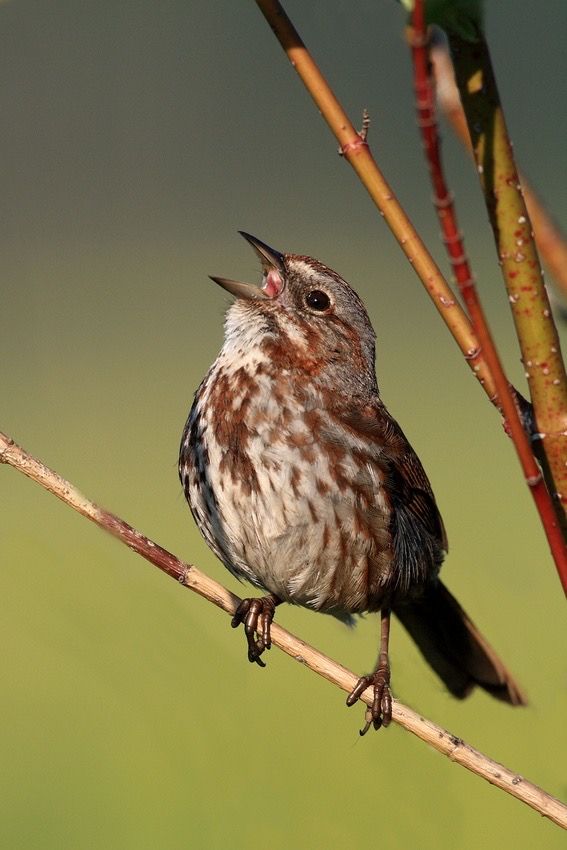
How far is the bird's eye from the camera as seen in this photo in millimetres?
2783

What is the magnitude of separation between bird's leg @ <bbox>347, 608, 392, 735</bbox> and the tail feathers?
0.12m

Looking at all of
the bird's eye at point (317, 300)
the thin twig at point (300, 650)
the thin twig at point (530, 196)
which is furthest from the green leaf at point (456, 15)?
the bird's eye at point (317, 300)

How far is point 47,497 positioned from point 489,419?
215 centimetres

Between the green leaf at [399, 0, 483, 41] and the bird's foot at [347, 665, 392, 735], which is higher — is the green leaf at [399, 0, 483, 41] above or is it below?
above

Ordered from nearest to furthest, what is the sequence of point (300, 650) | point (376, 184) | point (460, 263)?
point (460, 263)
point (376, 184)
point (300, 650)

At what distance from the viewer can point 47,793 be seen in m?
3.03

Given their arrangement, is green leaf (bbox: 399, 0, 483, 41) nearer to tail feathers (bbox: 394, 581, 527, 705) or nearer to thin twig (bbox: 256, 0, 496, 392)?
thin twig (bbox: 256, 0, 496, 392)

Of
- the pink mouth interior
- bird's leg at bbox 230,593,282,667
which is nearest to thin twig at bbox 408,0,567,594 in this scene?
bird's leg at bbox 230,593,282,667

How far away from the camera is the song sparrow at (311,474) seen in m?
2.48

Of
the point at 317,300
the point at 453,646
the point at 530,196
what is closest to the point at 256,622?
the point at 453,646

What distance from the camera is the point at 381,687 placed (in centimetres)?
266

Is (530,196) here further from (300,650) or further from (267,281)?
(267,281)

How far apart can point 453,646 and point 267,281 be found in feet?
3.34

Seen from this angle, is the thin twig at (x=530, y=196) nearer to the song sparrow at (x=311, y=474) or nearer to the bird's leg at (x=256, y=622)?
the song sparrow at (x=311, y=474)
